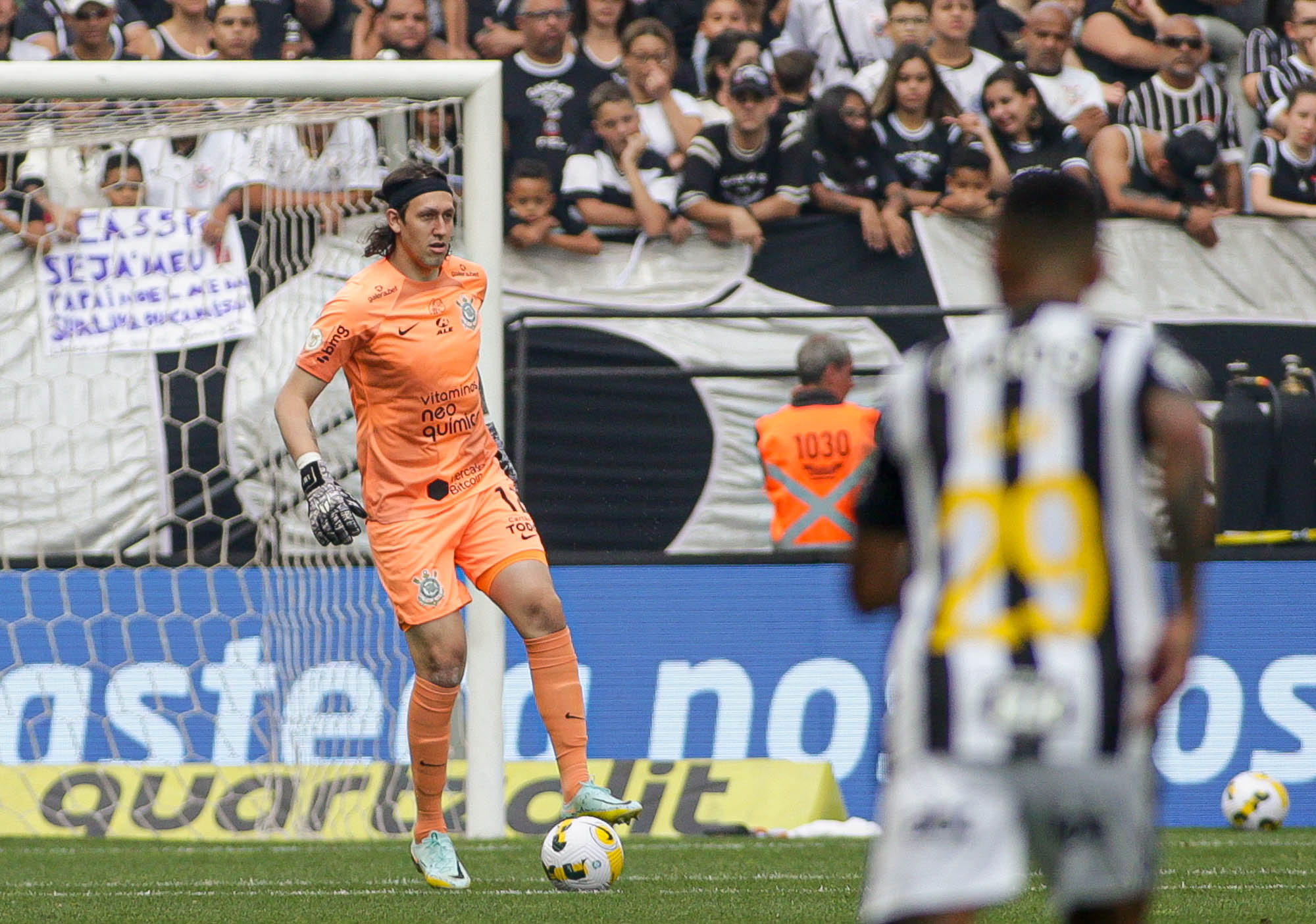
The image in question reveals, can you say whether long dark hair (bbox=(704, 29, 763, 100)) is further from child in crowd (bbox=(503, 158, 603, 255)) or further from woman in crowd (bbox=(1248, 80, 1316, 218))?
woman in crowd (bbox=(1248, 80, 1316, 218))

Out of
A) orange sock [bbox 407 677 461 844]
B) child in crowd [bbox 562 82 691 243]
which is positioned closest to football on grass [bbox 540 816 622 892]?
orange sock [bbox 407 677 461 844]

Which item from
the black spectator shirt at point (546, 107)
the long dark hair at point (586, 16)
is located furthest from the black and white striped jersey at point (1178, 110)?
the black spectator shirt at point (546, 107)

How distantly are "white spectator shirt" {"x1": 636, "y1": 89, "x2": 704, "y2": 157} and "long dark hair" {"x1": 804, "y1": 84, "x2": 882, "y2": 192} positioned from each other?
0.74m

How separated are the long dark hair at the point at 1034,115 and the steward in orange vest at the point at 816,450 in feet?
8.86

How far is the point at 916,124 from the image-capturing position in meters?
11.4

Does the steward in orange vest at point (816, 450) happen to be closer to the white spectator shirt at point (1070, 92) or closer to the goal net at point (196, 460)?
the goal net at point (196, 460)

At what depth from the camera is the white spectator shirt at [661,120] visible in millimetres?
11383

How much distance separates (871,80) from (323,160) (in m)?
3.95

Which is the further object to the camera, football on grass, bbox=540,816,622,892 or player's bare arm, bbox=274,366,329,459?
player's bare arm, bbox=274,366,329,459

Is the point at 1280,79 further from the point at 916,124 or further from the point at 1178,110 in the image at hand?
the point at 916,124

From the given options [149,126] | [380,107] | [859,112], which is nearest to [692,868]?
[380,107]

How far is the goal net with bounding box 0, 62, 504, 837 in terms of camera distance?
8000 millimetres

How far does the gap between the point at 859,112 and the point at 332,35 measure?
318 cm

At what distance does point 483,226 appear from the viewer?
26.1 feet
